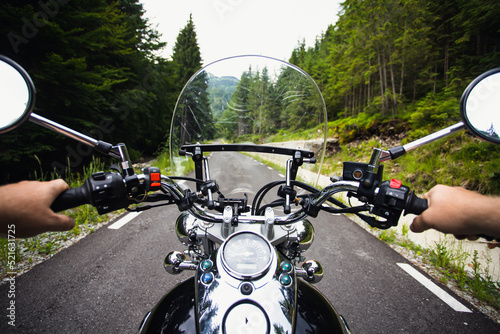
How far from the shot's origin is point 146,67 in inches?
392

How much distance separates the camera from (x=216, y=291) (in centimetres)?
76

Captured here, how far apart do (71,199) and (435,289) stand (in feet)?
10.8

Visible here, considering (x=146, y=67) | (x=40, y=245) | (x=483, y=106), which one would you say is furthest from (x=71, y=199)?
(x=146, y=67)

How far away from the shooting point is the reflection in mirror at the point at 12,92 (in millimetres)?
897

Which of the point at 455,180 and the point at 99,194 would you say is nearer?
the point at 99,194

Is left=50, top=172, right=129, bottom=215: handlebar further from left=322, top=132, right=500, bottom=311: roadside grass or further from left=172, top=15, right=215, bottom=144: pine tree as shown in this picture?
left=322, top=132, right=500, bottom=311: roadside grass

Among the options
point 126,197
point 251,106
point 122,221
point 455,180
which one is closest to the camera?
point 126,197

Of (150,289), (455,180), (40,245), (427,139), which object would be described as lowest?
(150,289)

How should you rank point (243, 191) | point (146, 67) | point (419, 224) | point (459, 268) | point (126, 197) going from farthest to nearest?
1. point (146, 67)
2. point (459, 268)
3. point (243, 191)
4. point (126, 197)
5. point (419, 224)

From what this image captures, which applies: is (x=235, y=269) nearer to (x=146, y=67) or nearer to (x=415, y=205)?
(x=415, y=205)

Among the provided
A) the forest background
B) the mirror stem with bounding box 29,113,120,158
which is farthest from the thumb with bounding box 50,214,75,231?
the forest background

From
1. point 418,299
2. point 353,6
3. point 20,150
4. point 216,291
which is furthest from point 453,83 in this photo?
point 20,150

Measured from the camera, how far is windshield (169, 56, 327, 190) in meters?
1.44

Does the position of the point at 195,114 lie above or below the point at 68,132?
above
